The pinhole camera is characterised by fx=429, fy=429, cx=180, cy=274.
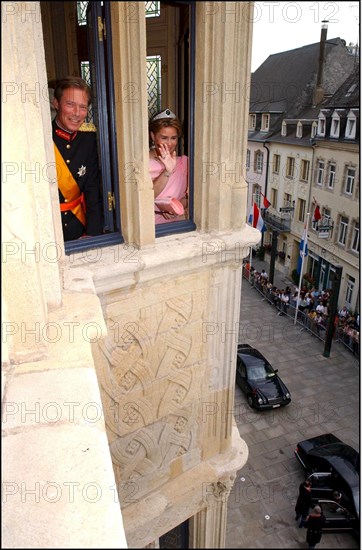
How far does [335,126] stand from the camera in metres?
17.1

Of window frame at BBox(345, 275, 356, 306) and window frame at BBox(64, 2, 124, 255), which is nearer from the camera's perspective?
window frame at BBox(64, 2, 124, 255)

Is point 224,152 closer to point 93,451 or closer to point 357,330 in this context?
point 93,451

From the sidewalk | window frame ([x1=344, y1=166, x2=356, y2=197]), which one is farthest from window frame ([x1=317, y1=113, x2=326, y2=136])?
the sidewalk

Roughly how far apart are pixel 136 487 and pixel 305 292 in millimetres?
14712

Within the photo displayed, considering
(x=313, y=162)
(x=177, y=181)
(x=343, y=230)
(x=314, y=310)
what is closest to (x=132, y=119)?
(x=177, y=181)

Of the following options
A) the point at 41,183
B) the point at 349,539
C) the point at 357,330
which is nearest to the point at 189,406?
the point at 41,183

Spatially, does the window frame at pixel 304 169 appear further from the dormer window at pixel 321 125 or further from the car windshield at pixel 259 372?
the car windshield at pixel 259 372

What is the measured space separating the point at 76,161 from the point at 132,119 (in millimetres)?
584

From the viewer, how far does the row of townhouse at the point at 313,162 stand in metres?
16.7

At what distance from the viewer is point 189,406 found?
13.1 ft

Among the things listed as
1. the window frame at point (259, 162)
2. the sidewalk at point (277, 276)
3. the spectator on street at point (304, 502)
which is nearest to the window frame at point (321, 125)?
the window frame at point (259, 162)

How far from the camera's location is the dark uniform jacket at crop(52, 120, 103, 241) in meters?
3.16

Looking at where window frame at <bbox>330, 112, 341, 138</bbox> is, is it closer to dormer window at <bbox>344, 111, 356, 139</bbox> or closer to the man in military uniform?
dormer window at <bbox>344, 111, 356, 139</bbox>

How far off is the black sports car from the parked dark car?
159cm
